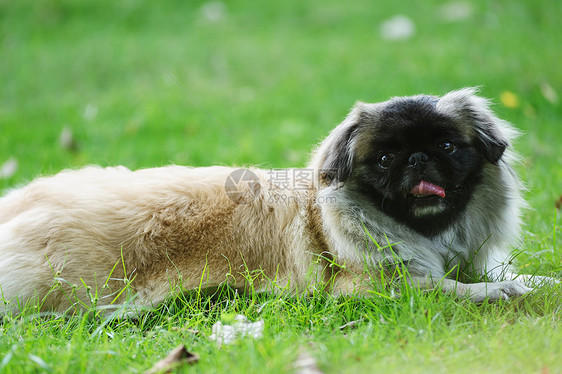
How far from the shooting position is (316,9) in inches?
441

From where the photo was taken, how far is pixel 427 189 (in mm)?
3133

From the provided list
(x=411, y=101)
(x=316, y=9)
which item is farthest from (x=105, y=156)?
(x=316, y=9)

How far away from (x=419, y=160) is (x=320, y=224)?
76 cm

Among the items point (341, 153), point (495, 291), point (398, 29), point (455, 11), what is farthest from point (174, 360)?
point (455, 11)

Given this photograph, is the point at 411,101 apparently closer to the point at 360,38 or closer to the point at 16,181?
the point at 16,181

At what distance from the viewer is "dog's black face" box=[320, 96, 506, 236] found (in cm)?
316

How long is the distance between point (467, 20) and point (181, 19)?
5469 millimetres

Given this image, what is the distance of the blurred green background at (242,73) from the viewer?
6.71 metres

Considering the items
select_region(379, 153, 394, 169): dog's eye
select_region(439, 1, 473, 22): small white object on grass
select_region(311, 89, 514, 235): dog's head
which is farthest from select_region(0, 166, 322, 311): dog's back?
select_region(439, 1, 473, 22): small white object on grass

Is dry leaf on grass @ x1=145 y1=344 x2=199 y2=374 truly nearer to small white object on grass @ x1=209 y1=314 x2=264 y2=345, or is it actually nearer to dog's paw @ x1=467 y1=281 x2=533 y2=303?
small white object on grass @ x1=209 y1=314 x2=264 y2=345

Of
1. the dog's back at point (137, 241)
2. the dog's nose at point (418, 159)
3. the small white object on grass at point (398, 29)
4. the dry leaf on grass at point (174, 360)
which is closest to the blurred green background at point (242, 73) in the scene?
the small white object on grass at point (398, 29)

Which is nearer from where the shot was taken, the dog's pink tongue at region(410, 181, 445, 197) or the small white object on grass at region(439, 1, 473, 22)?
the dog's pink tongue at region(410, 181, 445, 197)

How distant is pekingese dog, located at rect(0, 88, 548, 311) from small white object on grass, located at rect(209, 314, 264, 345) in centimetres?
47

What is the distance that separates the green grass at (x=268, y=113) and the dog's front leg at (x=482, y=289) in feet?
0.19
